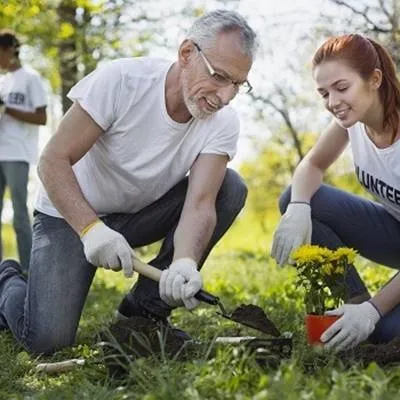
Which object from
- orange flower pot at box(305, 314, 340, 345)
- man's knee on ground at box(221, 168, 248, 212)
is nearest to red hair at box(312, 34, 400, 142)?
man's knee on ground at box(221, 168, 248, 212)

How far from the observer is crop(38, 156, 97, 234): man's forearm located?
10.5 feet

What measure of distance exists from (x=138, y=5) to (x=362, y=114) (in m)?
5.89

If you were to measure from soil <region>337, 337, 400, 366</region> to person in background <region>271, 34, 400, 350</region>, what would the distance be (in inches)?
3.4

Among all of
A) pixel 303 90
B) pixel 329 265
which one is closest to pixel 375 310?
pixel 329 265

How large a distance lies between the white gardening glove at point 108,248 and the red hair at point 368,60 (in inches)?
41.5

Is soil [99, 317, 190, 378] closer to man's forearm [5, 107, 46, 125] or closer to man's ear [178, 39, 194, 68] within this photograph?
man's ear [178, 39, 194, 68]

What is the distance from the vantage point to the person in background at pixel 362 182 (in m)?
3.11

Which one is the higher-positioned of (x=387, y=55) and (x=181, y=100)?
(x=387, y=55)

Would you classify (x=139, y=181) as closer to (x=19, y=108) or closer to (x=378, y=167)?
(x=378, y=167)

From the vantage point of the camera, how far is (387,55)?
3402 mm

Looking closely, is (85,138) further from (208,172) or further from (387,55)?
(387,55)

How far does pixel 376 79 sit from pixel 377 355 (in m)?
1.14

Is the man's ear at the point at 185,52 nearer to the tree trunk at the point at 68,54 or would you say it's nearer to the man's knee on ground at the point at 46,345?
the man's knee on ground at the point at 46,345

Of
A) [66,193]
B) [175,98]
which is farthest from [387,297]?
[66,193]
